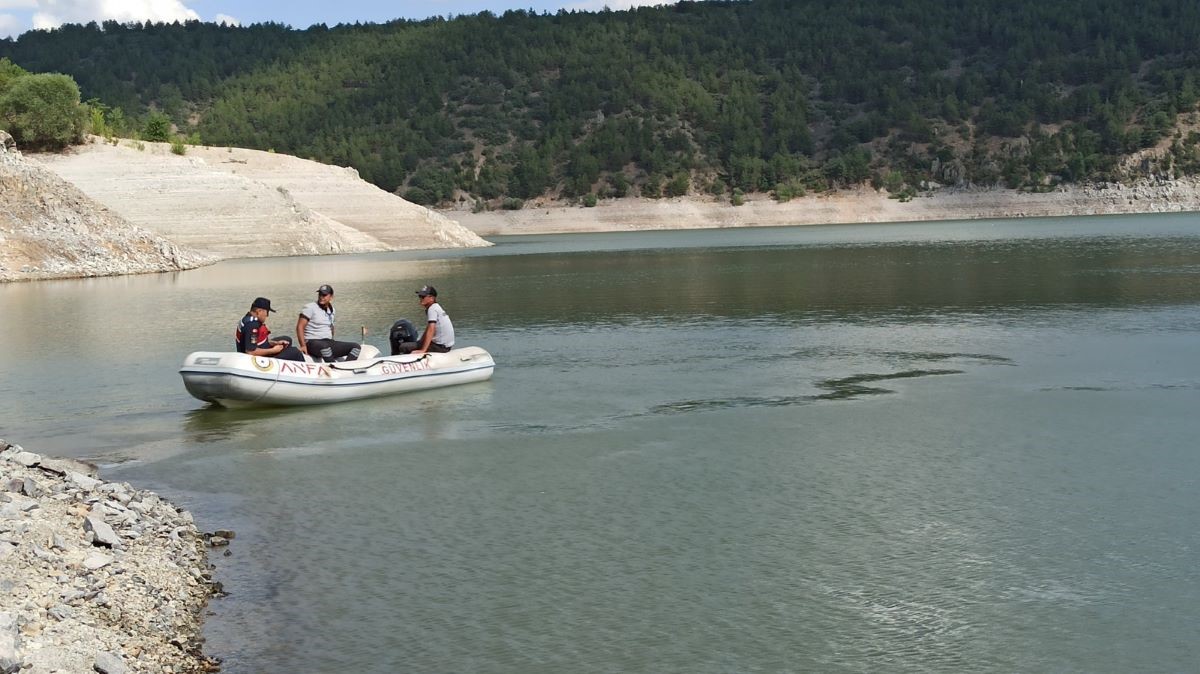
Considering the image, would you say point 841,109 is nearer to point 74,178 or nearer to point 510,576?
point 74,178

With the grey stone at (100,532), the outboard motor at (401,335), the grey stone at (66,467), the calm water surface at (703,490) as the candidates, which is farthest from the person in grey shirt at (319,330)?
the grey stone at (100,532)

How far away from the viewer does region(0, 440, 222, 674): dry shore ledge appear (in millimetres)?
9000

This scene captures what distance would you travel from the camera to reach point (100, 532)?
1166cm

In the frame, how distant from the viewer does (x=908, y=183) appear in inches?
5748

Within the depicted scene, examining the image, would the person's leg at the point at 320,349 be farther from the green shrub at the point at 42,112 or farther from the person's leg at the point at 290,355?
the green shrub at the point at 42,112

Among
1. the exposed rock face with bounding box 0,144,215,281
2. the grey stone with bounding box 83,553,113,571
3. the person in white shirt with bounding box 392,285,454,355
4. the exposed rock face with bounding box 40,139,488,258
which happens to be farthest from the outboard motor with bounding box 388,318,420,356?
the exposed rock face with bounding box 40,139,488,258

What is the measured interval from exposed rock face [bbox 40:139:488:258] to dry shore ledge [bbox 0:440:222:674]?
210 feet

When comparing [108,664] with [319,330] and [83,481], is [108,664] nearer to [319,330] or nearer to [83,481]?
[83,481]

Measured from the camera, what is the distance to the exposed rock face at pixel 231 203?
249 ft

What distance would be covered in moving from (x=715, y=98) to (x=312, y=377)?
493 feet

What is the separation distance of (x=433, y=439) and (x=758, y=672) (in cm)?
959

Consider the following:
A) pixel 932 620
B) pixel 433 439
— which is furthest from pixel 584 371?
pixel 932 620

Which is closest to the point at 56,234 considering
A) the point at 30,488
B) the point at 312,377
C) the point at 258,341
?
the point at 258,341

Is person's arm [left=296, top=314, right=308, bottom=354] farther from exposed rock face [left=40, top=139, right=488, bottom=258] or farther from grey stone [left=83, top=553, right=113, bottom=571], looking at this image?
exposed rock face [left=40, top=139, right=488, bottom=258]
